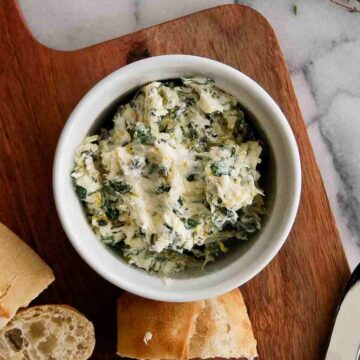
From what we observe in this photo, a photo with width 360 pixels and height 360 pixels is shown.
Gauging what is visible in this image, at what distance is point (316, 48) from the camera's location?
6.19ft

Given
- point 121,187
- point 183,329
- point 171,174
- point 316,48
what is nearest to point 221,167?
point 171,174

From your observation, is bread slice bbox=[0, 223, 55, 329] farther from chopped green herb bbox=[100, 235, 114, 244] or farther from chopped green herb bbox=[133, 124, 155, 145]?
chopped green herb bbox=[133, 124, 155, 145]

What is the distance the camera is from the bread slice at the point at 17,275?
1.55 m

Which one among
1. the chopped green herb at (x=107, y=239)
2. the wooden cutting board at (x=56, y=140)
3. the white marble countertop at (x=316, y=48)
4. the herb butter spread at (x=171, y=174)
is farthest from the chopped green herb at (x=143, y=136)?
the white marble countertop at (x=316, y=48)

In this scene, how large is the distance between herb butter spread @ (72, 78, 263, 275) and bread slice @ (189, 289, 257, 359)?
0.18 meters

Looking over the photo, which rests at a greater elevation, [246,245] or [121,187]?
[121,187]

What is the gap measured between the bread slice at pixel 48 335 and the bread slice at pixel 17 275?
0.05 meters

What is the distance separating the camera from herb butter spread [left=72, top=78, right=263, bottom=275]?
1.35 metres

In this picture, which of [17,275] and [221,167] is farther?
[17,275]

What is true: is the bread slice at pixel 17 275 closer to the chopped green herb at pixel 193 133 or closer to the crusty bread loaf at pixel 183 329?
the crusty bread loaf at pixel 183 329

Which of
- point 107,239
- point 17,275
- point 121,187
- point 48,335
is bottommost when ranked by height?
point 48,335

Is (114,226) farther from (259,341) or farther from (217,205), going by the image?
(259,341)

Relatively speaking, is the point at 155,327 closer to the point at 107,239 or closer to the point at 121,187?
the point at 107,239

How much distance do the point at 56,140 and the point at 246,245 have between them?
1.72 ft
